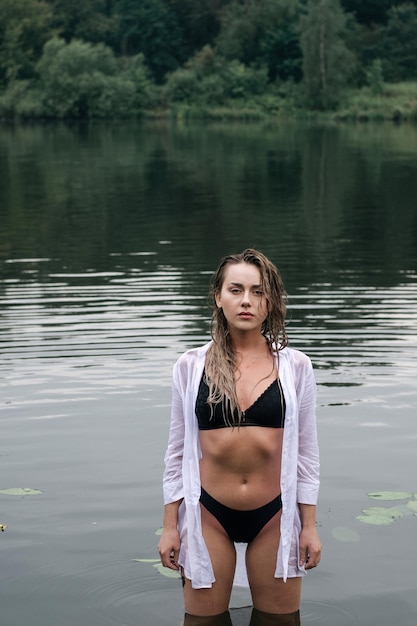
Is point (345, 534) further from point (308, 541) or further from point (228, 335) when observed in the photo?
point (228, 335)

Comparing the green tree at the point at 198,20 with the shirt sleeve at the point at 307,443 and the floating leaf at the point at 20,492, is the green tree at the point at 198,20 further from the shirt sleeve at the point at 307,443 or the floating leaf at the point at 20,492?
the shirt sleeve at the point at 307,443

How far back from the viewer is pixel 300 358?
14.7 feet

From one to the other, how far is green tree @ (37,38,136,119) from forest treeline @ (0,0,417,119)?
73 millimetres

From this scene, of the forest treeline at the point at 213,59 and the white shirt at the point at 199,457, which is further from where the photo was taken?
the forest treeline at the point at 213,59

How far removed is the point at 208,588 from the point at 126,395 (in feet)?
17.5

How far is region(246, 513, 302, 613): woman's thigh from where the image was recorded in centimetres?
443

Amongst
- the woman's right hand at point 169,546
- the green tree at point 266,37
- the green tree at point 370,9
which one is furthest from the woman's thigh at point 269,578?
the green tree at point 370,9

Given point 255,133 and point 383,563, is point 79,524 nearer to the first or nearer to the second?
point 383,563

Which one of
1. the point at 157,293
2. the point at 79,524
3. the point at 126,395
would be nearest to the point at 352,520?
the point at 79,524

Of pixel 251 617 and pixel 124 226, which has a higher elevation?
pixel 251 617

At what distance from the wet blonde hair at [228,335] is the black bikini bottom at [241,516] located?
33 cm

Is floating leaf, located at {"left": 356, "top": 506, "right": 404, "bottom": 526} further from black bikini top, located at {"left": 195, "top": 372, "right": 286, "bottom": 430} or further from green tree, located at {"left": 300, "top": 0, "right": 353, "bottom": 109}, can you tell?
green tree, located at {"left": 300, "top": 0, "right": 353, "bottom": 109}

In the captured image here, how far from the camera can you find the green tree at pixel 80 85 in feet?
266

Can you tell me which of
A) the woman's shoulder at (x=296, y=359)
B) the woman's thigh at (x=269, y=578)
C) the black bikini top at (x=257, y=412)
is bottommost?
the woman's thigh at (x=269, y=578)
